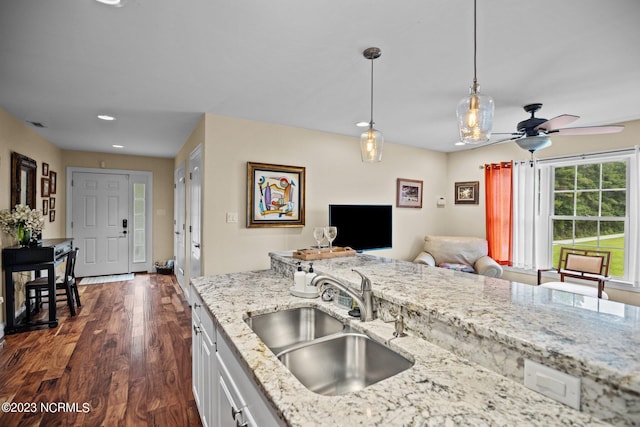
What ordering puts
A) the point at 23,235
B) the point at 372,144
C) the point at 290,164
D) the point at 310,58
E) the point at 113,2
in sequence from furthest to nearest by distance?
the point at 290,164 → the point at 23,235 → the point at 372,144 → the point at 310,58 → the point at 113,2

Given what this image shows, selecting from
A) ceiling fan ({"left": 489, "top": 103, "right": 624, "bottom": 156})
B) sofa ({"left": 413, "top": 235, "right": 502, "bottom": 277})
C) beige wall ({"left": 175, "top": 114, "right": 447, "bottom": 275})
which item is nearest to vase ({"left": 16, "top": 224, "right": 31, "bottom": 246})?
beige wall ({"left": 175, "top": 114, "right": 447, "bottom": 275})

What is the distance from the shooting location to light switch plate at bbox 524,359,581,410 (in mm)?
818

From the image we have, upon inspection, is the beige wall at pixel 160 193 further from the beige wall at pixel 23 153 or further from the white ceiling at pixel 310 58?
the white ceiling at pixel 310 58

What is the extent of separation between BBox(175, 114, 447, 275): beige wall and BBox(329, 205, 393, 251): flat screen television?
0.30 metres

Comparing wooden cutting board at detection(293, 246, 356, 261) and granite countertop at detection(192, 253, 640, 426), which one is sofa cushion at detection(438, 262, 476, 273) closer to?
wooden cutting board at detection(293, 246, 356, 261)

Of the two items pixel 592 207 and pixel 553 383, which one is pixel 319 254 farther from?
pixel 592 207

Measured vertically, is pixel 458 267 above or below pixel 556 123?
below

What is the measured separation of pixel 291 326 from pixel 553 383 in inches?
45.9

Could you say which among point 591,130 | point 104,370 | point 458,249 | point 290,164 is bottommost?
point 104,370

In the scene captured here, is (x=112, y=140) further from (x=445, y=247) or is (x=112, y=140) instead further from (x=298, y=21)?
(x=445, y=247)

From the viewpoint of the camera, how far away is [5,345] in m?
2.99

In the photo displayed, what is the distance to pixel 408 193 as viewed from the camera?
512 centimetres

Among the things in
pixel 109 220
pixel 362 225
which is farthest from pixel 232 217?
pixel 109 220

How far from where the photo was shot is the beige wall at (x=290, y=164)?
11.2 feet
